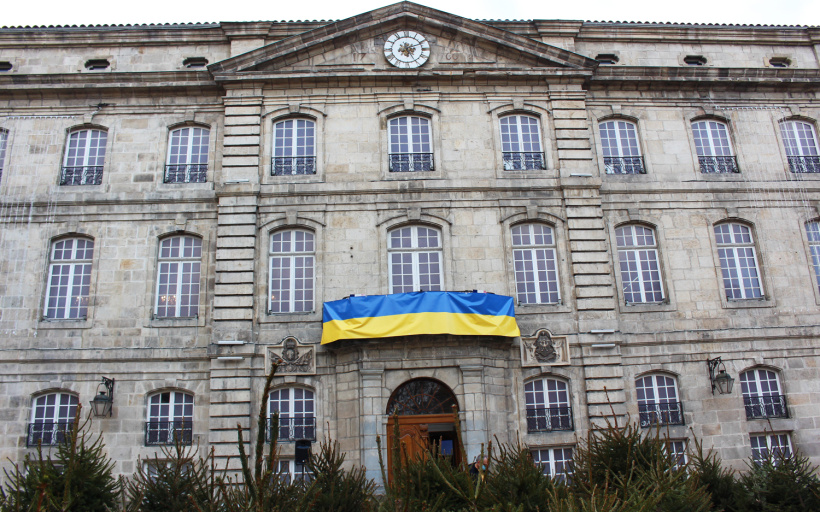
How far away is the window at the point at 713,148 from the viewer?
18.3 meters

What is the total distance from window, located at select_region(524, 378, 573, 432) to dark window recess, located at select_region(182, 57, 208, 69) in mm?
12797

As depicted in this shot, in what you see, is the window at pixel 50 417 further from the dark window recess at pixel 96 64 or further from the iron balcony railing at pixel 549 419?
the iron balcony railing at pixel 549 419

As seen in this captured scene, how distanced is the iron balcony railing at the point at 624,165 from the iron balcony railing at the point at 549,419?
22.1ft

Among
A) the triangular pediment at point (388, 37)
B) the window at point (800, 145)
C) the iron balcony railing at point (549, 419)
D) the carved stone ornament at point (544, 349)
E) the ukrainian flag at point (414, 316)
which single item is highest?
the triangular pediment at point (388, 37)

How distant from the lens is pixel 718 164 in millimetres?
18344

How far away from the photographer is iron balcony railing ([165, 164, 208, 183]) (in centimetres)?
1753

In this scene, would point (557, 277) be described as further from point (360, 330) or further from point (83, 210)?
point (83, 210)

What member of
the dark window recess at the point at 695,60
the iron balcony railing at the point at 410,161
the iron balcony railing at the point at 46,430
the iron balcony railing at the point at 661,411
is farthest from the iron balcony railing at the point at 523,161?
the iron balcony railing at the point at 46,430

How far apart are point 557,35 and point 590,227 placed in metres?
5.93

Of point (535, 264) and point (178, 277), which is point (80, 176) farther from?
point (535, 264)

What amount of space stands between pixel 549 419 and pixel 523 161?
268 inches

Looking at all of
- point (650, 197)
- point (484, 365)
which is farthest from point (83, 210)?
point (650, 197)

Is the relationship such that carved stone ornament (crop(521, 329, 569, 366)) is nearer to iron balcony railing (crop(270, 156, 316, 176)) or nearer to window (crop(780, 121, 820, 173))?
iron balcony railing (crop(270, 156, 316, 176))

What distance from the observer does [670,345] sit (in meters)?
16.5
